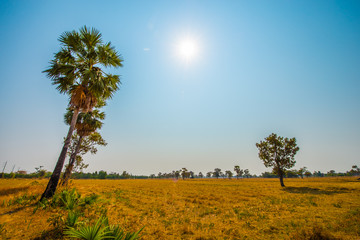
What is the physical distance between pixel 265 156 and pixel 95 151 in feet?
116

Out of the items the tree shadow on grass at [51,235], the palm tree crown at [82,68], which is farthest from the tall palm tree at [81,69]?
the tree shadow on grass at [51,235]

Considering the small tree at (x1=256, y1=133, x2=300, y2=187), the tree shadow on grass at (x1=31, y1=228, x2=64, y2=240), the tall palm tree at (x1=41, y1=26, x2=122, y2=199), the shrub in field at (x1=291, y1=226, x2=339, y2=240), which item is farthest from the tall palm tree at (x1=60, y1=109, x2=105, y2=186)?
the small tree at (x1=256, y1=133, x2=300, y2=187)

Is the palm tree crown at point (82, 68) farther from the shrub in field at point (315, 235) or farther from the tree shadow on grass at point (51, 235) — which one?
the shrub in field at point (315, 235)

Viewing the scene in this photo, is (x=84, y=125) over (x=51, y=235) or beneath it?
over

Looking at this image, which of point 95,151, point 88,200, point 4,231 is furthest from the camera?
point 95,151

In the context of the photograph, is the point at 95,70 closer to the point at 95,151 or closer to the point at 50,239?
the point at 50,239

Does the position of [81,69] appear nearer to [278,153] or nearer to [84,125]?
[84,125]

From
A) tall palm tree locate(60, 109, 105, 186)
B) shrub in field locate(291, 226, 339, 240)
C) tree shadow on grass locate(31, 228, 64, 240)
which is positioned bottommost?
shrub in field locate(291, 226, 339, 240)

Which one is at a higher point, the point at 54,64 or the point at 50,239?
the point at 54,64

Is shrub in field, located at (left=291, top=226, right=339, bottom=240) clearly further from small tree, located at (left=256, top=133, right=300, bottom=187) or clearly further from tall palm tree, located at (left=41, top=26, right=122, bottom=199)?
small tree, located at (left=256, top=133, right=300, bottom=187)

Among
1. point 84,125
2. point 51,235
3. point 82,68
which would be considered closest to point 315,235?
point 51,235

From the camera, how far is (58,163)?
8.80 meters

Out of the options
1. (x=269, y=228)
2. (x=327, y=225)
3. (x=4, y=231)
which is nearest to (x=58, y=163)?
(x=4, y=231)

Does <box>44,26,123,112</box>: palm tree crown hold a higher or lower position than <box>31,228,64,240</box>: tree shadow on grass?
higher
